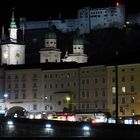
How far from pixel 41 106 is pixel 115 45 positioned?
5250 cm

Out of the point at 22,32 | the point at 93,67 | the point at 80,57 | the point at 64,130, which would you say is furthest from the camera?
the point at 22,32

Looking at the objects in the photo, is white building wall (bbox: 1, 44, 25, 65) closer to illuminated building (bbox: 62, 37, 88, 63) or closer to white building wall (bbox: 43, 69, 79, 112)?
illuminated building (bbox: 62, 37, 88, 63)

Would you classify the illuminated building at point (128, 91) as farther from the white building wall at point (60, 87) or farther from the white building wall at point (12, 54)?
the white building wall at point (12, 54)

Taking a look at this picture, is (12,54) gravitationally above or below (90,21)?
below

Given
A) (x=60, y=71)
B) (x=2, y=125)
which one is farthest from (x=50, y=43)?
(x=2, y=125)

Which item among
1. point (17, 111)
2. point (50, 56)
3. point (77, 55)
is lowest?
point (17, 111)

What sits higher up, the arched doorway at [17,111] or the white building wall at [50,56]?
the white building wall at [50,56]

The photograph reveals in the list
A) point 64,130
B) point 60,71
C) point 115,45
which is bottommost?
point 64,130

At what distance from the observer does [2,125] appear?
60156 mm

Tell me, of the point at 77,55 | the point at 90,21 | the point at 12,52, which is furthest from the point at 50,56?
the point at 90,21

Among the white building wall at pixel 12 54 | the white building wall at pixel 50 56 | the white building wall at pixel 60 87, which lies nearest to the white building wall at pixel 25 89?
the white building wall at pixel 60 87

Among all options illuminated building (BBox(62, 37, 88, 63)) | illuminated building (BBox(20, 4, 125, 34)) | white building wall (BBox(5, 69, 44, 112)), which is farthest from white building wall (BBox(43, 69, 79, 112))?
illuminated building (BBox(20, 4, 125, 34))

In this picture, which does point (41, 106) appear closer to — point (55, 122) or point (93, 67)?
point (93, 67)

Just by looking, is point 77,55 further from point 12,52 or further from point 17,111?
point 17,111
